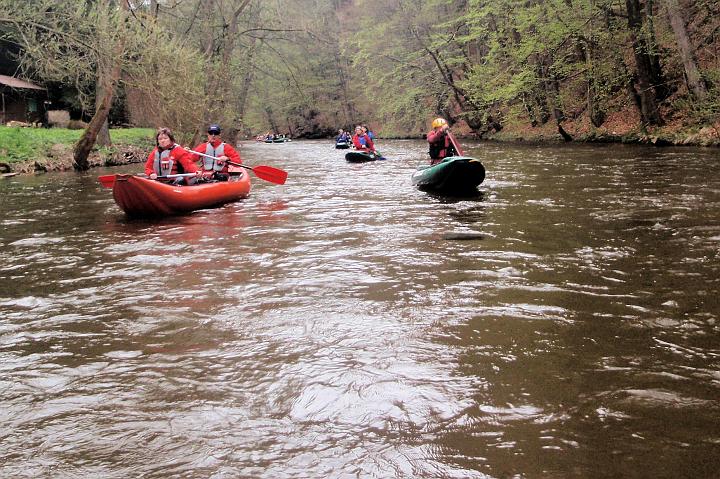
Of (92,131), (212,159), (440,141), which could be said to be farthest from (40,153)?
(440,141)

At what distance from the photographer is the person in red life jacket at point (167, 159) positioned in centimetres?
861

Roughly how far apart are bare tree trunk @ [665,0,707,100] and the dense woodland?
0.10 feet

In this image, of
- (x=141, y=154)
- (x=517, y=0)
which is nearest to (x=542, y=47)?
(x=517, y=0)

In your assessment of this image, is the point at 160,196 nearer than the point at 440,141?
Yes

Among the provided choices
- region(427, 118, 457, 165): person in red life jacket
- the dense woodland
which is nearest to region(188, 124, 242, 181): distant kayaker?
region(427, 118, 457, 165): person in red life jacket

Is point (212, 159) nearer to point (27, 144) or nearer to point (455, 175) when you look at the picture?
point (455, 175)

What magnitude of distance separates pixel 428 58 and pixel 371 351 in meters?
27.4

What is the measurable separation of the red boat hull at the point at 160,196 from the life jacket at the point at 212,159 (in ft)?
3.91

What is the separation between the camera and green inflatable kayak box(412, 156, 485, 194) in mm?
9250

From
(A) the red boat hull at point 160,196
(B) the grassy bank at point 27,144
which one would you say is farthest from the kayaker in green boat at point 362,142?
(A) the red boat hull at point 160,196

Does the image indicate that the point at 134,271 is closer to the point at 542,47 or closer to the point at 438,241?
the point at 438,241

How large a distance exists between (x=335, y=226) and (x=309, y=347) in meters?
3.90

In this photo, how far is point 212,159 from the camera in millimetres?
10297

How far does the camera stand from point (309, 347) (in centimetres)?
327
